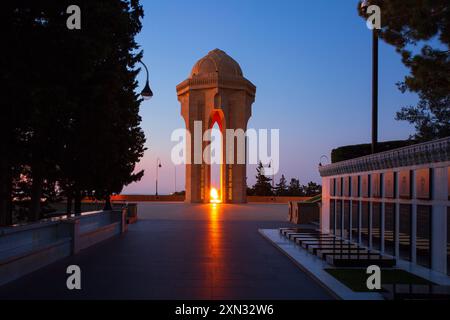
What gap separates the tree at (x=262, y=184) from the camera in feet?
311

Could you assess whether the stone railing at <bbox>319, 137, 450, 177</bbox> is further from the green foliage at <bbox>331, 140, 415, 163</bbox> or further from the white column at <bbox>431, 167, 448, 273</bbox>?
the green foliage at <bbox>331, 140, 415, 163</bbox>

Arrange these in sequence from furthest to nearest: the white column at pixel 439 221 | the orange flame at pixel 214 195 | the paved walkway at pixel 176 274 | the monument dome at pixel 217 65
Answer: the monument dome at pixel 217 65, the orange flame at pixel 214 195, the white column at pixel 439 221, the paved walkway at pixel 176 274

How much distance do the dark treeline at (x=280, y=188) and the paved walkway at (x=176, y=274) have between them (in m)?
74.3

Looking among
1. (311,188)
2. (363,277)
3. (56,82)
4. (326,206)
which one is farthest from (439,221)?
(311,188)

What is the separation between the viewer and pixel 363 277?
11.8 meters

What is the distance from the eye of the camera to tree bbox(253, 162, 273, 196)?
311ft

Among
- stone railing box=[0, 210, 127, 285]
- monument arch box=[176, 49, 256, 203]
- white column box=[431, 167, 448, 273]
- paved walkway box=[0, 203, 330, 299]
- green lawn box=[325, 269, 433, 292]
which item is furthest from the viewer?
monument arch box=[176, 49, 256, 203]

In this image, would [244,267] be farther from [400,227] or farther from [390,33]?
[390,33]

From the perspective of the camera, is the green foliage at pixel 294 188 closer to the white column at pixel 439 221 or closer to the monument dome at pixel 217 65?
the monument dome at pixel 217 65

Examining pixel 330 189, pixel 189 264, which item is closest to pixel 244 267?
pixel 189 264

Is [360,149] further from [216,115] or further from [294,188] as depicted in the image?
[294,188]

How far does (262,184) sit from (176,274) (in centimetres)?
8610

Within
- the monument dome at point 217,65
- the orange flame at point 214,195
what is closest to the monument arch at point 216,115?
the monument dome at point 217,65

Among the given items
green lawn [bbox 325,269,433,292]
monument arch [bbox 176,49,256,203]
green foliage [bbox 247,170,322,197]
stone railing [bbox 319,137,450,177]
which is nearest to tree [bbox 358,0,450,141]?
stone railing [bbox 319,137,450,177]
